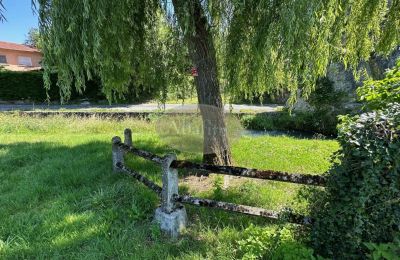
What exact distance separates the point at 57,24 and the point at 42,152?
4774 mm

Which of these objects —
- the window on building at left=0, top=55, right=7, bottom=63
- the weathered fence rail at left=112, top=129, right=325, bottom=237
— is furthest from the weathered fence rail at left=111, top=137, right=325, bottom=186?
the window on building at left=0, top=55, right=7, bottom=63

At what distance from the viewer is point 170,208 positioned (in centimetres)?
324

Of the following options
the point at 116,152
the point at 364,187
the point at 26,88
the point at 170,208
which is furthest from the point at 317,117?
the point at 26,88

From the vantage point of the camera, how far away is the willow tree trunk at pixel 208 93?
464 cm

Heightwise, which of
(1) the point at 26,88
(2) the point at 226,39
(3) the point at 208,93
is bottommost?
(3) the point at 208,93

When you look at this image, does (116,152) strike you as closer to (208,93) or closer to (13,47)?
(208,93)

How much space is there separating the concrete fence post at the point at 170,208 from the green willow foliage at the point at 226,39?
1.40 m

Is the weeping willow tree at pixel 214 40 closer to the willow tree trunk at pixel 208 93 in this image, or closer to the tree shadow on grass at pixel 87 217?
the willow tree trunk at pixel 208 93

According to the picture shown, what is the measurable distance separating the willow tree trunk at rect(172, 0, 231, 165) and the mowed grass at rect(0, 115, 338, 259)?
2.11 feet

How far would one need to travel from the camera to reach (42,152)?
285 inches

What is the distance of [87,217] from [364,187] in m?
2.93

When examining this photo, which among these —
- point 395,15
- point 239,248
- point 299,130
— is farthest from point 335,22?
point 299,130

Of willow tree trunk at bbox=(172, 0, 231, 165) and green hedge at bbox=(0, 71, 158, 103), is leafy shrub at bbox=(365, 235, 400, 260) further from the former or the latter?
green hedge at bbox=(0, 71, 158, 103)

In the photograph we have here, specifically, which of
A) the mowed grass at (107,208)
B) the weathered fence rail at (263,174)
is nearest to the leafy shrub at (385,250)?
the weathered fence rail at (263,174)
